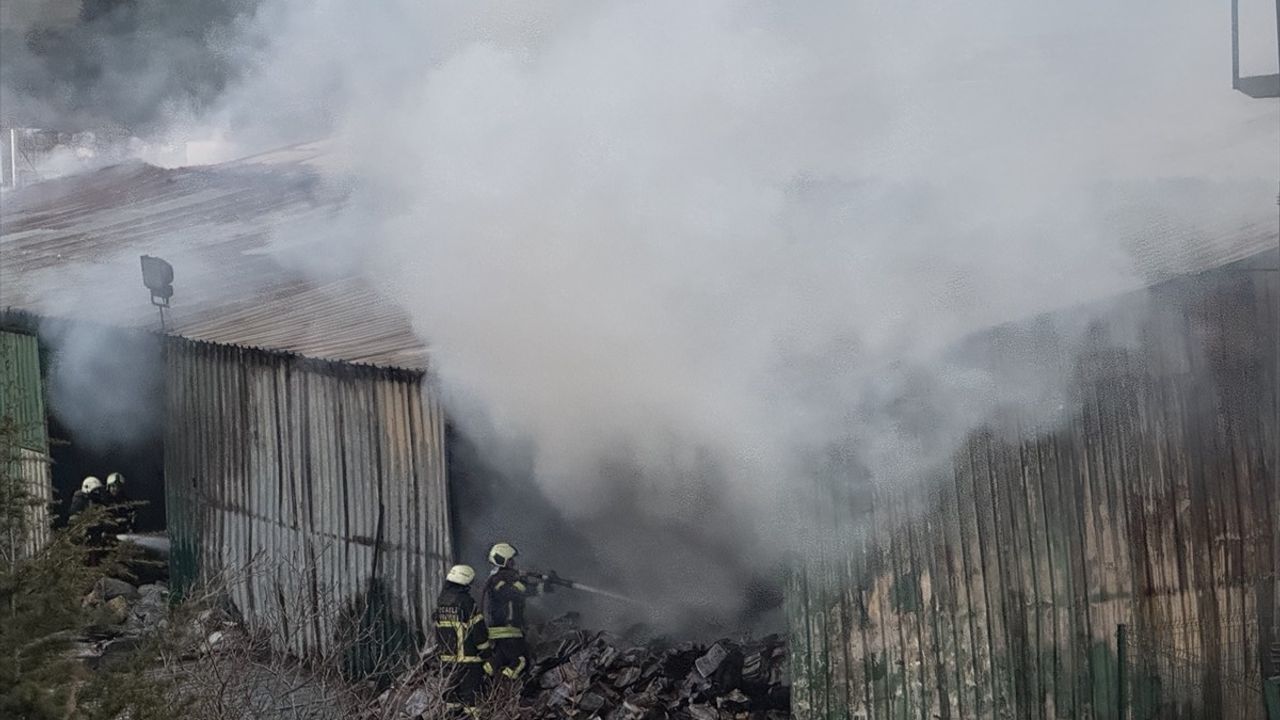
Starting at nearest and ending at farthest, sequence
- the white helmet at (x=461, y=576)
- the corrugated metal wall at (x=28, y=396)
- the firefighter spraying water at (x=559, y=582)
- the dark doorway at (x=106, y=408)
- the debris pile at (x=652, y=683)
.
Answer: the debris pile at (x=652, y=683), the white helmet at (x=461, y=576), the firefighter spraying water at (x=559, y=582), the dark doorway at (x=106, y=408), the corrugated metal wall at (x=28, y=396)

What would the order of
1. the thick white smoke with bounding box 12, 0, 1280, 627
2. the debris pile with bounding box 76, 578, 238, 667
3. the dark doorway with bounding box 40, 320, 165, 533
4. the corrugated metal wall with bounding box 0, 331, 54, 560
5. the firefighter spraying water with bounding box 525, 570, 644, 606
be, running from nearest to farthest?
the thick white smoke with bounding box 12, 0, 1280, 627 < the firefighter spraying water with bounding box 525, 570, 644, 606 < the debris pile with bounding box 76, 578, 238, 667 < the dark doorway with bounding box 40, 320, 165, 533 < the corrugated metal wall with bounding box 0, 331, 54, 560

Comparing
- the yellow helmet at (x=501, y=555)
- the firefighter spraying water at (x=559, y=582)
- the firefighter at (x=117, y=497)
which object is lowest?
the firefighter spraying water at (x=559, y=582)

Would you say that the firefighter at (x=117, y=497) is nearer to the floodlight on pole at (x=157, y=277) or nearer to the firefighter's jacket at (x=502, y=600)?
the floodlight on pole at (x=157, y=277)

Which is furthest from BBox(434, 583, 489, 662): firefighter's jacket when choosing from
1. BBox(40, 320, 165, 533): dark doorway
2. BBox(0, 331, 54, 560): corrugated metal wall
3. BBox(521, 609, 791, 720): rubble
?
BBox(0, 331, 54, 560): corrugated metal wall

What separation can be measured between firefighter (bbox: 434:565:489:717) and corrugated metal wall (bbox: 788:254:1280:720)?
2755 mm

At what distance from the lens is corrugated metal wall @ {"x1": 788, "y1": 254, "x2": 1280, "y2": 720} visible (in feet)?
18.5

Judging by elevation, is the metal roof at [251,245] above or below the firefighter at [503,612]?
above

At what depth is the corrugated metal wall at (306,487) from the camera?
8.38 metres

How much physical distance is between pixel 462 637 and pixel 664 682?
3.77ft

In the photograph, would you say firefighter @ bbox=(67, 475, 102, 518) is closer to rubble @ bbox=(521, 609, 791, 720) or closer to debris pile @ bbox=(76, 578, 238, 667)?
debris pile @ bbox=(76, 578, 238, 667)

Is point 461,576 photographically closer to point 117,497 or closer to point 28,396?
point 117,497

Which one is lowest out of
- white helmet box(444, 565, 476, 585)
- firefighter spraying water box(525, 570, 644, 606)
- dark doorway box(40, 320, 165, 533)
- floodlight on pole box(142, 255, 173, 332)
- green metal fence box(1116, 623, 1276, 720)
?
green metal fence box(1116, 623, 1276, 720)

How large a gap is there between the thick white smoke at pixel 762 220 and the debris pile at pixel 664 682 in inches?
34.1

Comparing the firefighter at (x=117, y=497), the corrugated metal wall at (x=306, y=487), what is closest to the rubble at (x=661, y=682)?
the corrugated metal wall at (x=306, y=487)
